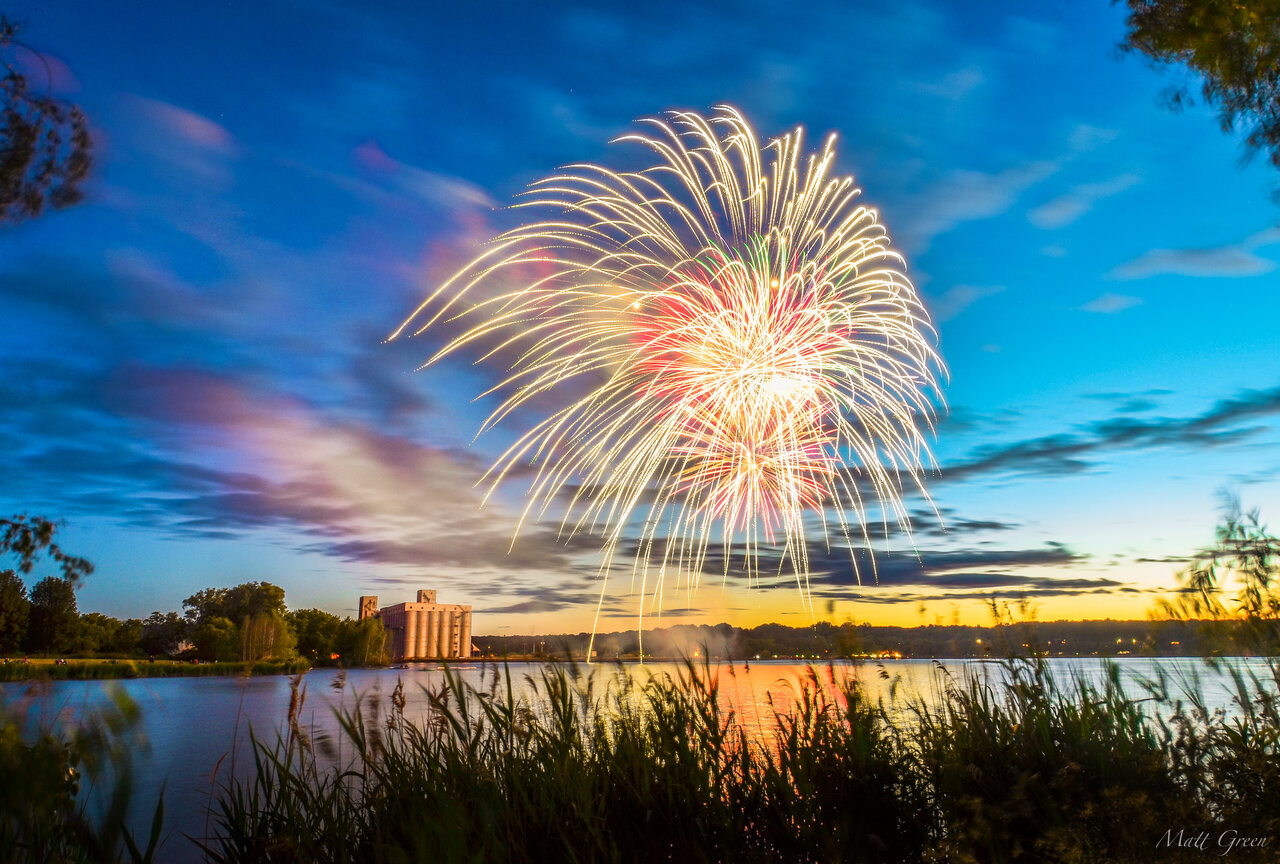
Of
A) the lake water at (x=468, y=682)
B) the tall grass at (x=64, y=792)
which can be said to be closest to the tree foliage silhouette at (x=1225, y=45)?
the lake water at (x=468, y=682)

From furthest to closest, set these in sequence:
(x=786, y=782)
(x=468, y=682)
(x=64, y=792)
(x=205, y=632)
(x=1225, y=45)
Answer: (x=205, y=632), (x=1225, y=45), (x=468, y=682), (x=786, y=782), (x=64, y=792)

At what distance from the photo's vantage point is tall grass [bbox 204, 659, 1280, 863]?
17.6 feet

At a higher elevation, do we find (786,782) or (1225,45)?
(1225,45)

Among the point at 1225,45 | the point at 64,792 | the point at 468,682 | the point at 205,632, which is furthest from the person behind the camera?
the point at 205,632

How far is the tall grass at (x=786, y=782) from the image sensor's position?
17.6 feet

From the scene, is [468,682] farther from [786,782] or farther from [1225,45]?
[1225,45]

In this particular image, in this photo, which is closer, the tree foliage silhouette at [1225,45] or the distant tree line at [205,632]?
the tree foliage silhouette at [1225,45]

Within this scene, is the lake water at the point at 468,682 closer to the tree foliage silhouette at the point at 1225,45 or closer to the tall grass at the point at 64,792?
the tall grass at the point at 64,792

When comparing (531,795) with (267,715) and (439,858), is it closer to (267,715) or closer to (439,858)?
(439,858)

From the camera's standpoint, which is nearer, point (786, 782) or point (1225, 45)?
point (786, 782)

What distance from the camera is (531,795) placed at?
6383 millimetres

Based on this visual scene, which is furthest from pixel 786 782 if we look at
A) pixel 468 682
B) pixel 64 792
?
pixel 64 792

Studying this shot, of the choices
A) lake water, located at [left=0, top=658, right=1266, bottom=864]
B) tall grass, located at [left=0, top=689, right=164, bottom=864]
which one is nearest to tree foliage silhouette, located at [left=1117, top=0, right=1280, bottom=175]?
lake water, located at [left=0, top=658, right=1266, bottom=864]

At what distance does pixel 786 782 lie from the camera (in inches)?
247
